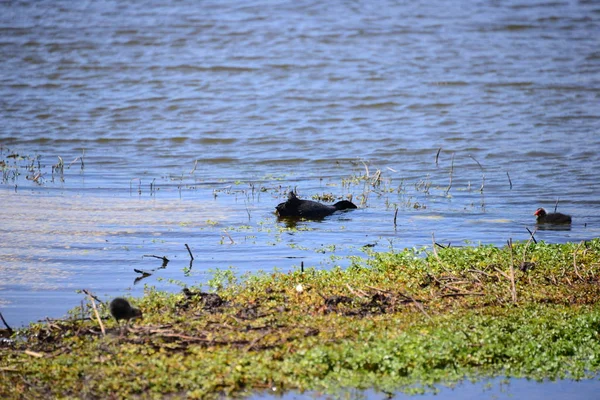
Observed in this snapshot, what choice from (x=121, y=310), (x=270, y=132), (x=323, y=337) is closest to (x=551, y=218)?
(x=323, y=337)

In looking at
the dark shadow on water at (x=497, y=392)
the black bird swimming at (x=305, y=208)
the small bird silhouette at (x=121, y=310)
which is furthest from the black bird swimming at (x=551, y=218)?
the small bird silhouette at (x=121, y=310)

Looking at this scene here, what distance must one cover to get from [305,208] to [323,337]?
16.7 feet

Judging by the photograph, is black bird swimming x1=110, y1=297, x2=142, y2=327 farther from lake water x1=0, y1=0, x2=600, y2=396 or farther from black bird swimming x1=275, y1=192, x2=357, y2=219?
black bird swimming x1=275, y1=192, x2=357, y2=219

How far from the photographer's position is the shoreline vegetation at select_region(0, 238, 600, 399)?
5.59 metres

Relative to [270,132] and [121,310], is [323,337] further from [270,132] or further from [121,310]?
[270,132]

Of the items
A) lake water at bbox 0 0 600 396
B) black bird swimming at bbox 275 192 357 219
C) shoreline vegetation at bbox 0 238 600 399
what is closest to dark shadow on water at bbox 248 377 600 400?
shoreline vegetation at bbox 0 238 600 399

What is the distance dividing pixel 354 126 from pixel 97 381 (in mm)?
14311

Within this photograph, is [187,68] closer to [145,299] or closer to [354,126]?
[354,126]

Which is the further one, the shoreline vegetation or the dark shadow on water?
the shoreline vegetation

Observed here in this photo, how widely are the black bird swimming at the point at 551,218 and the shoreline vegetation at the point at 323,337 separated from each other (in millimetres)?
3116

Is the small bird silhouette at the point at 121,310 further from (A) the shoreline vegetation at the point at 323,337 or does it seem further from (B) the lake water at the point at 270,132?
(B) the lake water at the point at 270,132

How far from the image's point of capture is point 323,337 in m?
6.23

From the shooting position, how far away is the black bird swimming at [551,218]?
11.1 m

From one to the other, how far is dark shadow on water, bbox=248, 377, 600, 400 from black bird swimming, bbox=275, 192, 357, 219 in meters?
5.65
